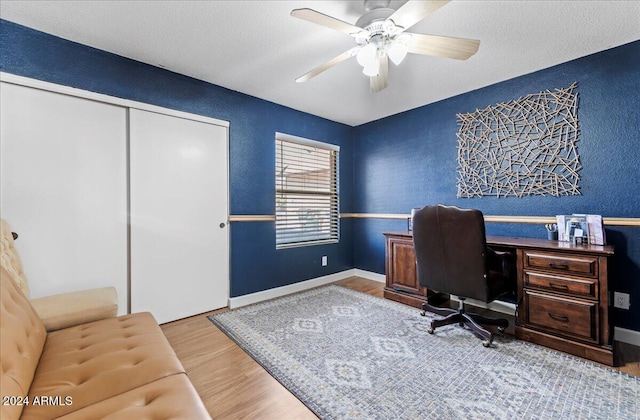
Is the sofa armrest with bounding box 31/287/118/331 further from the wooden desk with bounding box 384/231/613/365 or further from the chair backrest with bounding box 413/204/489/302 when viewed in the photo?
the wooden desk with bounding box 384/231/613/365

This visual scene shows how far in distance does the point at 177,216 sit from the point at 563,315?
3.25 metres

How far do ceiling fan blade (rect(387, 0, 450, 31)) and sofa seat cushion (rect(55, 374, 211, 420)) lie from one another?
192cm

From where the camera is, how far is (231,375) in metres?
1.75

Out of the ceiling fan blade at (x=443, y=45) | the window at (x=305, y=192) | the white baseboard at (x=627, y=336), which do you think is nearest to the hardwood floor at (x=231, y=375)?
the white baseboard at (x=627, y=336)

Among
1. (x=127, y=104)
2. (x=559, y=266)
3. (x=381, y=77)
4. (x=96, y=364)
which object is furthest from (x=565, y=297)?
(x=127, y=104)

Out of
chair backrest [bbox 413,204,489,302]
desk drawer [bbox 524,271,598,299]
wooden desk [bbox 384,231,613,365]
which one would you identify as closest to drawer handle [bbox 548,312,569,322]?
wooden desk [bbox 384,231,613,365]

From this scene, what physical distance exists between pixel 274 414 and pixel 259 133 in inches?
106

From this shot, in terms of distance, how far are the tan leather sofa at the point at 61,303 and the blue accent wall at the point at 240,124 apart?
4.04 ft

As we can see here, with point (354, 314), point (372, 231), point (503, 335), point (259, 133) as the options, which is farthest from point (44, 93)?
point (503, 335)

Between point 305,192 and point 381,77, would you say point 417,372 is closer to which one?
point 381,77

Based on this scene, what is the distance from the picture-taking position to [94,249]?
218cm

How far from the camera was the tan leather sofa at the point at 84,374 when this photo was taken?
0.89 meters

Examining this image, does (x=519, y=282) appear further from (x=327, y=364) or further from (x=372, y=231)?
(x=372, y=231)

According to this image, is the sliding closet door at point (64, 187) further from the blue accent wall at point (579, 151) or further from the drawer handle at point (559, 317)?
the drawer handle at point (559, 317)
